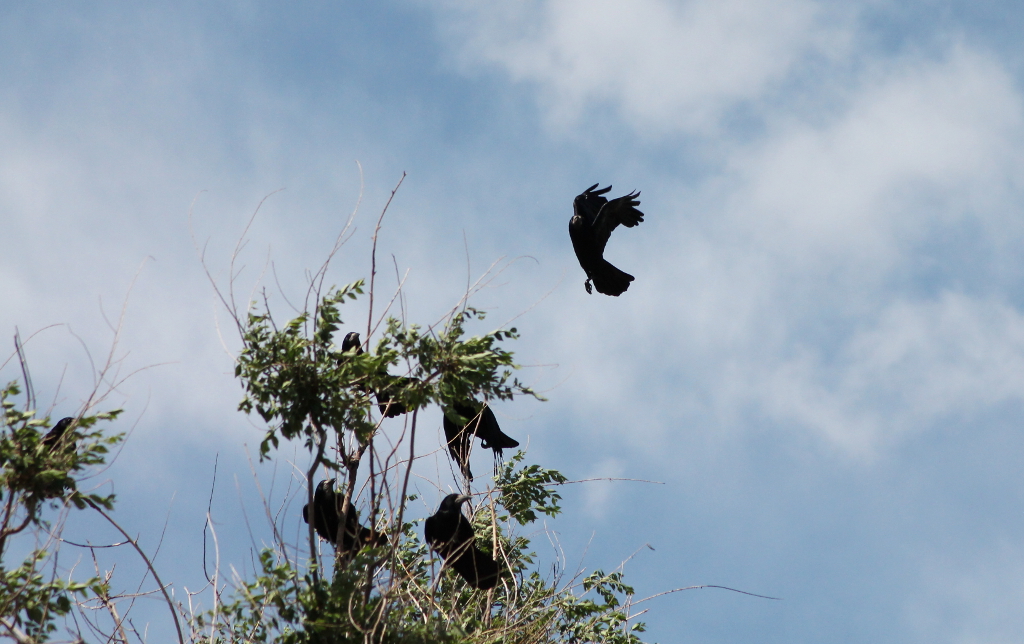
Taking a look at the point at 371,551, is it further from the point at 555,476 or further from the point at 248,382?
the point at 555,476

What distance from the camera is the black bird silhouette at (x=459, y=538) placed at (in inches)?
261

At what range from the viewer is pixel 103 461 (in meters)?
5.45

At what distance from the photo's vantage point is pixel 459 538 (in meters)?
6.69

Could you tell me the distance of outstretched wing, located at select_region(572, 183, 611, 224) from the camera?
829 centimetres

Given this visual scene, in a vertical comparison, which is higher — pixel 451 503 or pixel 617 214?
pixel 617 214

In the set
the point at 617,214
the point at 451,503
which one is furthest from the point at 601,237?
the point at 451,503

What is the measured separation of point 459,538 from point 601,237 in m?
2.86

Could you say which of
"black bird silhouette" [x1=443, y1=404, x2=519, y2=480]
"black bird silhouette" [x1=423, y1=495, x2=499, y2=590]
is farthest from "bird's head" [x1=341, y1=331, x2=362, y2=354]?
"black bird silhouette" [x1=423, y1=495, x2=499, y2=590]

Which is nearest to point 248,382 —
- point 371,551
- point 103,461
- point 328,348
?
point 328,348

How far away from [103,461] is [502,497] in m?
3.55

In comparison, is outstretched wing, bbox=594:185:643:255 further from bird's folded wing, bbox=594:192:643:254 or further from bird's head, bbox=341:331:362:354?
bird's head, bbox=341:331:362:354

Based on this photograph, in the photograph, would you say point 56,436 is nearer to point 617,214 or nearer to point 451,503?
point 451,503

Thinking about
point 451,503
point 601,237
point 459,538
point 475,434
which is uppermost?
point 601,237

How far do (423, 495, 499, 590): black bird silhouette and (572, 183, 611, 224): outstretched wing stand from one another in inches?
110
